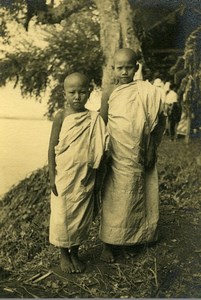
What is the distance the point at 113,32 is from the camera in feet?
9.29

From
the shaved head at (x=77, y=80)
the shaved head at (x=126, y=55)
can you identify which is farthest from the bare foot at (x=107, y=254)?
the shaved head at (x=126, y=55)

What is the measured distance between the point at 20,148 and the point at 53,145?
27cm

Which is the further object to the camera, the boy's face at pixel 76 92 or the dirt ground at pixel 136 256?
the dirt ground at pixel 136 256

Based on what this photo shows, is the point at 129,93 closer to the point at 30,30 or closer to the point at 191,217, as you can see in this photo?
the point at 30,30

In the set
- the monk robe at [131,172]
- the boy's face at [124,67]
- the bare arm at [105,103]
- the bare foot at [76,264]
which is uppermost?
the boy's face at [124,67]

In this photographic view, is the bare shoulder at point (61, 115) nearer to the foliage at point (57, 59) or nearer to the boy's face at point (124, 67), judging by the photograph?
the foliage at point (57, 59)

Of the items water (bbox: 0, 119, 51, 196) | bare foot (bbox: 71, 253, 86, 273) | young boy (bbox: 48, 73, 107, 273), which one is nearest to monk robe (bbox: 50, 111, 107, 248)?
young boy (bbox: 48, 73, 107, 273)

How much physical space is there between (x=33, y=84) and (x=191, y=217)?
1.26 meters

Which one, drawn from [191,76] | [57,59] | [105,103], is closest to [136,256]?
[105,103]

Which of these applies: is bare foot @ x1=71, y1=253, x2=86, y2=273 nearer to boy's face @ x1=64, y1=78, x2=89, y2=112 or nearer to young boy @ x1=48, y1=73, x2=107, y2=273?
young boy @ x1=48, y1=73, x2=107, y2=273

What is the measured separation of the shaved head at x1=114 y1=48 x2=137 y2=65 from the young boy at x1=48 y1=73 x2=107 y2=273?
232 mm

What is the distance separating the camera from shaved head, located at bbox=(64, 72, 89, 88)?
2.59 meters

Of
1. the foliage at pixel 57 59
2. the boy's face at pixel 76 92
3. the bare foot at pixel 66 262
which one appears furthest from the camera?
the foliage at pixel 57 59

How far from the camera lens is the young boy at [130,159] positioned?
105 inches
